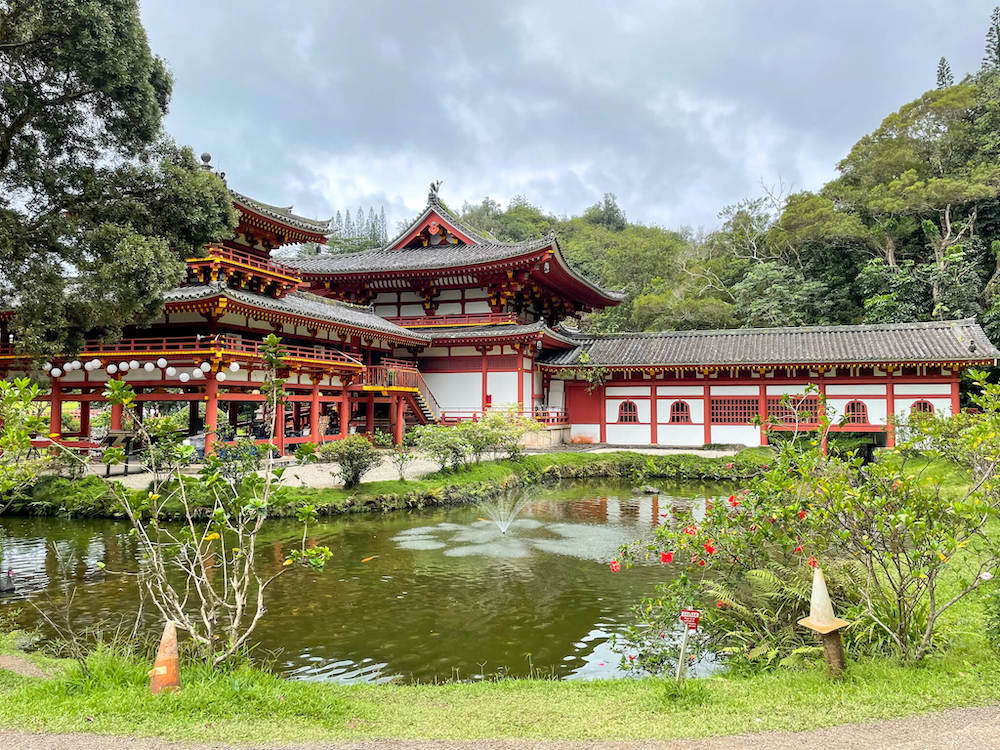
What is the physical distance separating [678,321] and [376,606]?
34991 millimetres

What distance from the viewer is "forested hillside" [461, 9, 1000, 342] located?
33844 millimetres

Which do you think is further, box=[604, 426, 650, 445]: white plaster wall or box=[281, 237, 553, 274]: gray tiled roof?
box=[604, 426, 650, 445]: white plaster wall

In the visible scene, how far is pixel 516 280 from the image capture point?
2767cm

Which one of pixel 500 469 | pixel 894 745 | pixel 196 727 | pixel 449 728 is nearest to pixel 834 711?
pixel 894 745

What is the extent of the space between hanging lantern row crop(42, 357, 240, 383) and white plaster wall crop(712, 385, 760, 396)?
18.7 metres

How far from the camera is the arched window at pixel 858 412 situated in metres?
25.1

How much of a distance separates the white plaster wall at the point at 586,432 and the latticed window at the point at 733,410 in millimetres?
5012

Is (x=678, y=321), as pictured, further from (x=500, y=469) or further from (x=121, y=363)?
(x=121, y=363)

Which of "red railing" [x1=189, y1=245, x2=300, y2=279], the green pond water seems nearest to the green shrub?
the green pond water

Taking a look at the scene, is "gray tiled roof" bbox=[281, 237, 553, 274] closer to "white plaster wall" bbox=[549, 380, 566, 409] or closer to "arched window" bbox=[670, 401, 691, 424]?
"white plaster wall" bbox=[549, 380, 566, 409]

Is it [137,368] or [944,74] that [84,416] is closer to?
[137,368]

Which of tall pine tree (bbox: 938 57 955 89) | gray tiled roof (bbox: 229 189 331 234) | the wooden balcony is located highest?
tall pine tree (bbox: 938 57 955 89)

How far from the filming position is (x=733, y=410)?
26875mm

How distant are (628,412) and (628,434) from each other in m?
0.96
